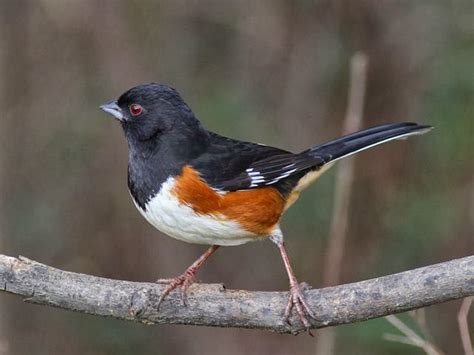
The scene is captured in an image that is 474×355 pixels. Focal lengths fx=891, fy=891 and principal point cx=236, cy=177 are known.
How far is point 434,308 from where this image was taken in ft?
19.2

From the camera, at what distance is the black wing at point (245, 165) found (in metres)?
3.56

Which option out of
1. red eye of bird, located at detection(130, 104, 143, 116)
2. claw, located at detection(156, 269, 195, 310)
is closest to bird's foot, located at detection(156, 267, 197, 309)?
claw, located at detection(156, 269, 195, 310)

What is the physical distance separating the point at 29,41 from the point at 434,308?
3.25m

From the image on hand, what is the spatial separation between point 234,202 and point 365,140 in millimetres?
673

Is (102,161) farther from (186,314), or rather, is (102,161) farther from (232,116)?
(186,314)

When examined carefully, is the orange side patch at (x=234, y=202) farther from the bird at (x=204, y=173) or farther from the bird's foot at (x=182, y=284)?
the bird's foot at (x=182, y=284)

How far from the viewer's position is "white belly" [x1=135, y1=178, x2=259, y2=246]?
3371mm

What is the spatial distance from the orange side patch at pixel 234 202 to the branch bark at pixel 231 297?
0.33 metres

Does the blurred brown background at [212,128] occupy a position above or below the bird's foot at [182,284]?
above

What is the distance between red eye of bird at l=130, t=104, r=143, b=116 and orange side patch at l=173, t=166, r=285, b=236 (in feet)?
1.09

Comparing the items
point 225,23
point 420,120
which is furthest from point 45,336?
point 420,120

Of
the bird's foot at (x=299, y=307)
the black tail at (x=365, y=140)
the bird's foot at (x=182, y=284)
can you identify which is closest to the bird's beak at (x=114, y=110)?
the bird's foot at (x=182, y=284)

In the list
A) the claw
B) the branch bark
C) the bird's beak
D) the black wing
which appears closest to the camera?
the branch bark

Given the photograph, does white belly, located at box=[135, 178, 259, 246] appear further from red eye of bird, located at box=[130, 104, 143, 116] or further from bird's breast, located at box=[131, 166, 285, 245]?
red eye of bird, located at box=[130, 104, 143, 116]
